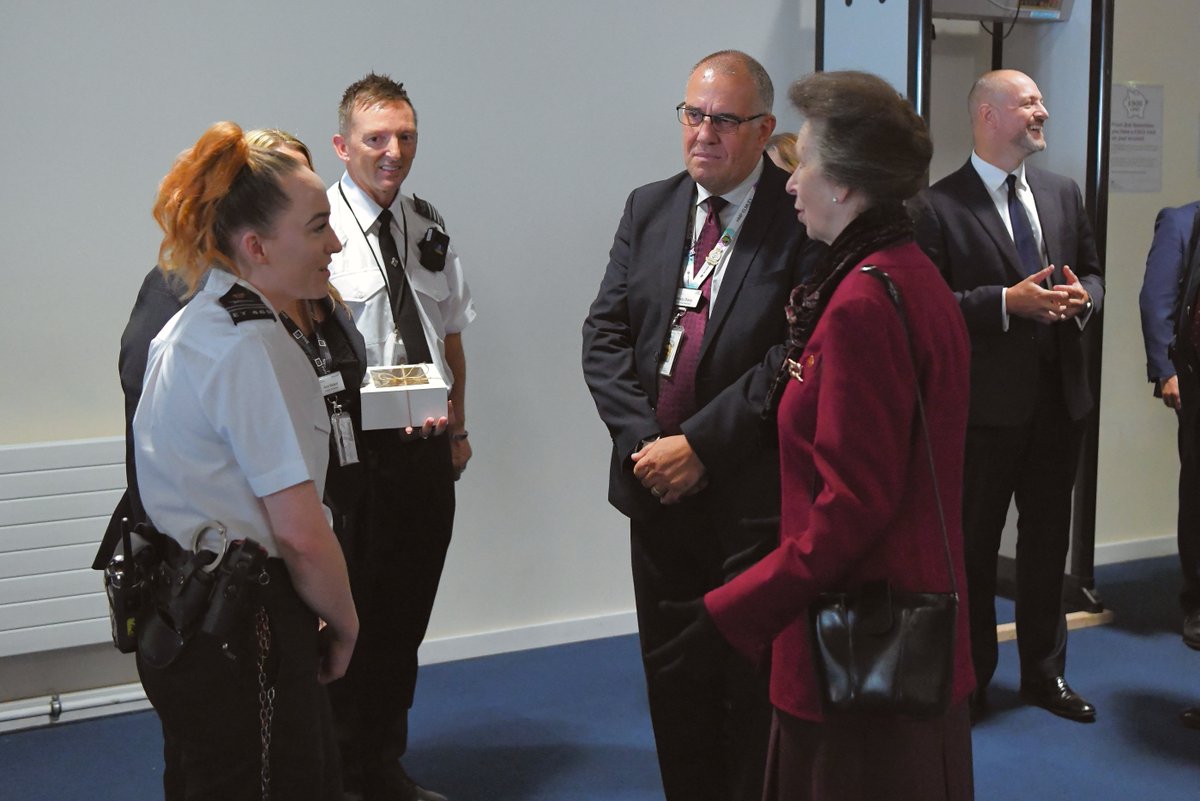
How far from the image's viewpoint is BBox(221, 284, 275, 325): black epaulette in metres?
1.62

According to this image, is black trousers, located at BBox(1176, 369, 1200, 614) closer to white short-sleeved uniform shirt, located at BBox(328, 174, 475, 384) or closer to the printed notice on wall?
the printed notice on wall

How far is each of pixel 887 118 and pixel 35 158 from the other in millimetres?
2714

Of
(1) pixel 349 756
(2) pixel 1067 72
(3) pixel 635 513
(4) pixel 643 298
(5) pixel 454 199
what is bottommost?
(1) pixel 349 756

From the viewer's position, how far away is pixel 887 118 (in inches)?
65.6

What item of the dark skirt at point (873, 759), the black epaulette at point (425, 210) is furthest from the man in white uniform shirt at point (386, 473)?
the dark skirt at point (873, 759)

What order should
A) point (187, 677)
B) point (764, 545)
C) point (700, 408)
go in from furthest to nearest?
point (700, 408) < point (764, 545) < point (187, 677)

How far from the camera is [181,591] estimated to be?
5.24ft

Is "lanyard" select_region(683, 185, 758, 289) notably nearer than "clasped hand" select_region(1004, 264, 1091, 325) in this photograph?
Yes

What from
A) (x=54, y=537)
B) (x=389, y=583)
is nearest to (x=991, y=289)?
(x=389, y=583)

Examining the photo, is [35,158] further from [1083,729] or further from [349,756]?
[1083,729]

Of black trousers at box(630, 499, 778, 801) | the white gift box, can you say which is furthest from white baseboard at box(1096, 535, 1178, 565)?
the white gift box

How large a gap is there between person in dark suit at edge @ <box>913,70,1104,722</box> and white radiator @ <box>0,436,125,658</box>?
259 cm

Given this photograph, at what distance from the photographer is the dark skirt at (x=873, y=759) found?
5.21 feet

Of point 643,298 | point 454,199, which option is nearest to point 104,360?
point 454,199
